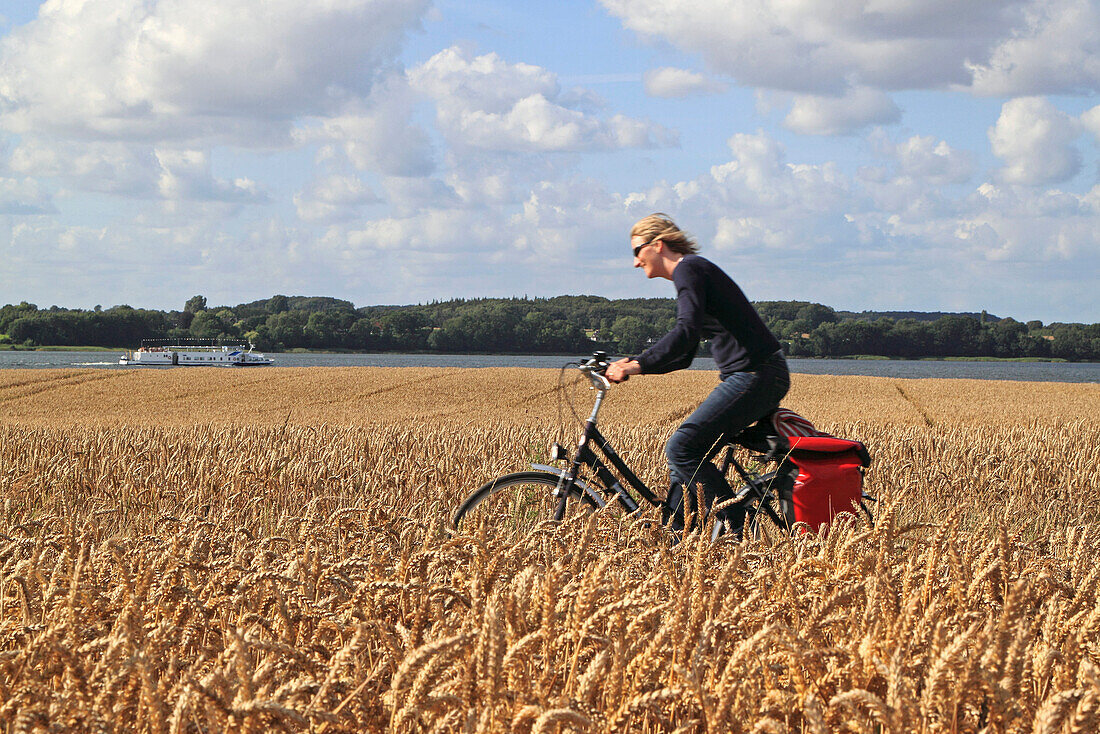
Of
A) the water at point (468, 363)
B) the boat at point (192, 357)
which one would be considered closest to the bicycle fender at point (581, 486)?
the water at point (468, 363)

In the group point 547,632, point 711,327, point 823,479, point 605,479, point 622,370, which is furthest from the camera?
point 605,479

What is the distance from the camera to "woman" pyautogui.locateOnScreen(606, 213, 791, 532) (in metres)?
5.45

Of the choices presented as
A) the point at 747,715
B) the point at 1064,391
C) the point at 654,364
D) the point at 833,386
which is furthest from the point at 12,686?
the point at 1064,391

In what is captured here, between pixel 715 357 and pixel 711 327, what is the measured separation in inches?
7.2

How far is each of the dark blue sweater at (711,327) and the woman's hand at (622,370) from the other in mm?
40

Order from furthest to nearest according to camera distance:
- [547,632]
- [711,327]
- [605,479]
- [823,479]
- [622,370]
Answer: [605,479]
[711,327]
[823,479]
[622,370]
[547,632]

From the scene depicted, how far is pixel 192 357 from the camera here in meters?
76.8

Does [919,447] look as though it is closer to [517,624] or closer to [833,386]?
[517,624]

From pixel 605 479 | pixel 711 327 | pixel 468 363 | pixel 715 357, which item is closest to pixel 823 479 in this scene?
pixel 715 357

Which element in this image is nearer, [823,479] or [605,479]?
[823,479]

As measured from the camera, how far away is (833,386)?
31047mm

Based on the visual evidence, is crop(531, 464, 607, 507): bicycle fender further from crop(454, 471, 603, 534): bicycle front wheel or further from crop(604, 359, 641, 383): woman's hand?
crop(604, 359, 641, 383): woman's hand

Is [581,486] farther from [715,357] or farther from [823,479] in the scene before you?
[823,479]

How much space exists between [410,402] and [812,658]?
75.3 ft
